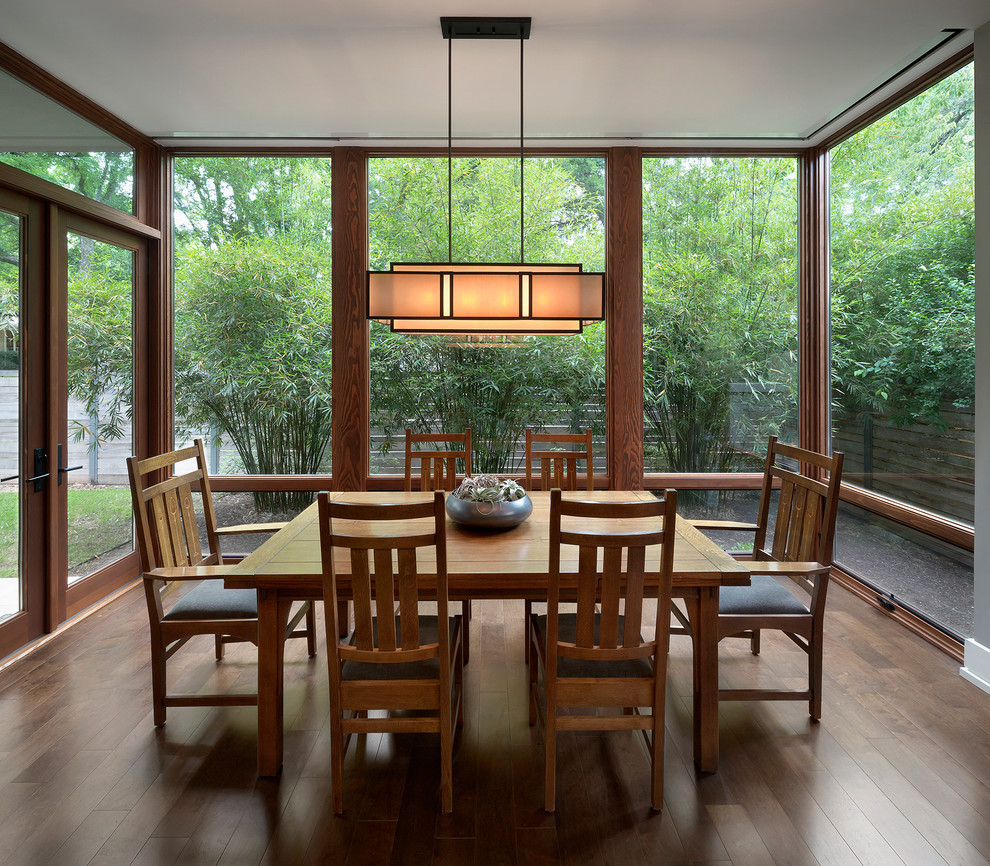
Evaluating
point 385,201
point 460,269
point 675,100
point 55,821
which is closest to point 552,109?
point 675,100

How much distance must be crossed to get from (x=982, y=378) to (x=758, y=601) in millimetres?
1510

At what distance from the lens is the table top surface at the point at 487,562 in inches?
82.8

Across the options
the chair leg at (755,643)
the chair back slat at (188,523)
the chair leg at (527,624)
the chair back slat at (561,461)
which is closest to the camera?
the chair leg at (527,624)

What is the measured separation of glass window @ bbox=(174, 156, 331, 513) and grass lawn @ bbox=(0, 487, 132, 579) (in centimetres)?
66

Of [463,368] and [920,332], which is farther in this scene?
[463,368]

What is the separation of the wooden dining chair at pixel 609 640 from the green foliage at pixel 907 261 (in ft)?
7.50

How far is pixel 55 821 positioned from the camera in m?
1.94

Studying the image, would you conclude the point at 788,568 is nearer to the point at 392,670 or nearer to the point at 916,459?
the point at 392,670

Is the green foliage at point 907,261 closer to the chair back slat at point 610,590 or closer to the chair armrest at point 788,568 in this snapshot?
the chair armrest at point 788,568

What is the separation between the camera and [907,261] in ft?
11.4

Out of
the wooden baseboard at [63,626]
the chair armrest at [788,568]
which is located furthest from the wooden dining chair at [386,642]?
the wooden baseboard at [63,626]

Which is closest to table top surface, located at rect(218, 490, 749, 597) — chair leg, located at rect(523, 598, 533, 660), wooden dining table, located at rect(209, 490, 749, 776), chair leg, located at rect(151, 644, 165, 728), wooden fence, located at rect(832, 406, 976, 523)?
wooden dining table, located at rect(209, 490, 749, 776)

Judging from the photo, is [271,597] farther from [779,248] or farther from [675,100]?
[779,248]

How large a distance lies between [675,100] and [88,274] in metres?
3.60
